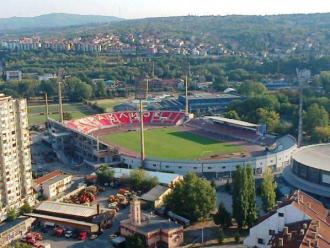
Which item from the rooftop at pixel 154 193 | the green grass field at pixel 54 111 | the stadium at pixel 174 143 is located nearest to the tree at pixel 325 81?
the stadium at pixel 174 143

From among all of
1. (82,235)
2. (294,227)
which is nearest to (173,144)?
(82,235)

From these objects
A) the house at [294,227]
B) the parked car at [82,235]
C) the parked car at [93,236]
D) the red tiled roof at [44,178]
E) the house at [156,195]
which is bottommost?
the parked car at [93,236]

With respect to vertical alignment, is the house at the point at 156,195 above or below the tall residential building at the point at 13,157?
below

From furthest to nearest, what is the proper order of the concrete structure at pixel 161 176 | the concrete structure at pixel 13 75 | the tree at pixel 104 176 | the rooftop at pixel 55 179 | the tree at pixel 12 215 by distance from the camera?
the concrete structure at pixel 13 75 → the tree at pixel 104 176 → the rooftop at pixel 55 179 → the concrete structure at pixel 161 176 → the tree at pixel 12 215

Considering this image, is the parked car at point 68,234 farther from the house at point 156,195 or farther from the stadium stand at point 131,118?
the stadium stand at point 131,118

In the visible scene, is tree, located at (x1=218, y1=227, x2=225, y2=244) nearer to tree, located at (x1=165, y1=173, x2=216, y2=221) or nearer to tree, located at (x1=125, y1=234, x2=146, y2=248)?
tree, located at (x1=165, y1=173, x2=216, y2=221)

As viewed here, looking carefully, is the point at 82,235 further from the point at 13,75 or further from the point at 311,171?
the point at 13,75

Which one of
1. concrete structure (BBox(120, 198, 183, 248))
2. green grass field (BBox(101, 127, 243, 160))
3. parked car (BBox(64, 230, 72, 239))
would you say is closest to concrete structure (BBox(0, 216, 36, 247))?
parked car (BBox(64, 230, 72, 239))
